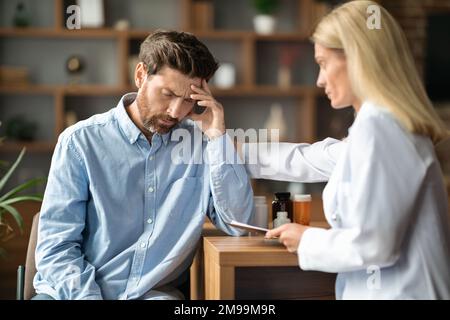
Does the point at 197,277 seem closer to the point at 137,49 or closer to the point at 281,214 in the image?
the point at 281,214

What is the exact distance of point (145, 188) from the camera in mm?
1913

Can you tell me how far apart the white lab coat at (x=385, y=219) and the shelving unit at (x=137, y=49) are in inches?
128

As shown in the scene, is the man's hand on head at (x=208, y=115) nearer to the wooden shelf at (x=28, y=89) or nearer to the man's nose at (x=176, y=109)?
the man's nose at (x=176, y=109)

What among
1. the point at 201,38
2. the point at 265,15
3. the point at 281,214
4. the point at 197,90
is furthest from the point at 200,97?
the point at 265,15

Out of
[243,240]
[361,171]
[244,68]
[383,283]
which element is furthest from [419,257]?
[244,68]

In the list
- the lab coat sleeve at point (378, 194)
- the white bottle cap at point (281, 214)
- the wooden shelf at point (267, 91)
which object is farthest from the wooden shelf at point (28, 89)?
the lab coat sleeve at point (378, 194)

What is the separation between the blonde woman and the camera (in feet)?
4.84

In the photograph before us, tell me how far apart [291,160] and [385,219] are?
0.65m

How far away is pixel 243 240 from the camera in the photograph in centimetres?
191

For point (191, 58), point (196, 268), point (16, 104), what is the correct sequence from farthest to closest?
1. point (16, 104)
2. point (196, 268)
3. point (191, 58)

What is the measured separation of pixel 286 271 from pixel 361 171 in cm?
58

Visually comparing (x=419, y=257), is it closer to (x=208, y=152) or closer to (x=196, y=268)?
(x=208, y=152)

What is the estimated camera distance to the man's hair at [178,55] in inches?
74.9

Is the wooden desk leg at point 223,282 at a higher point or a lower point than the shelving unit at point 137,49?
lower
